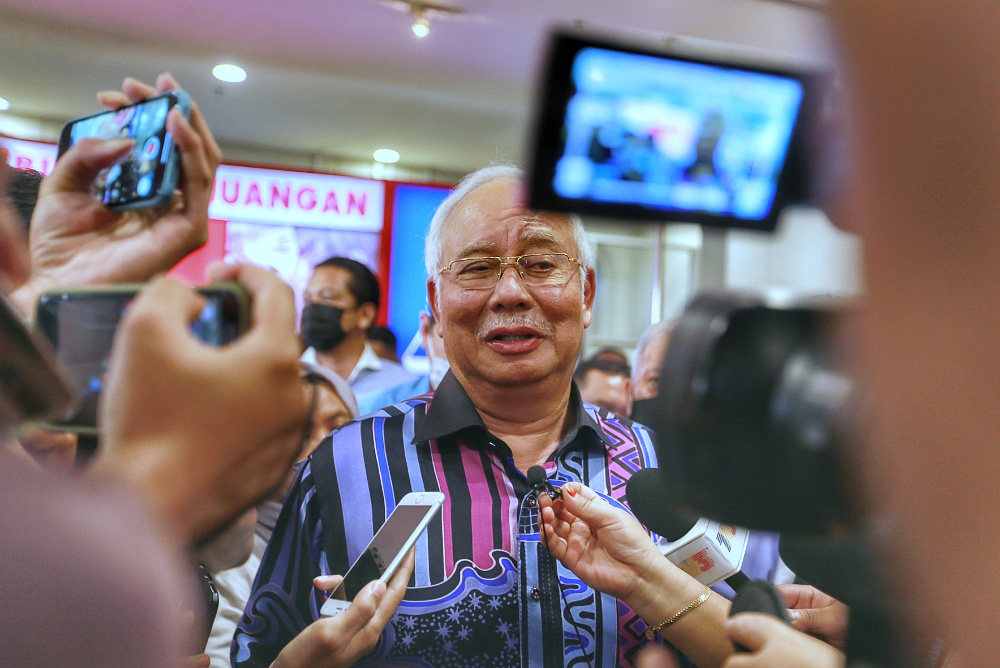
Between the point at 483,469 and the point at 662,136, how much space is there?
96 cm

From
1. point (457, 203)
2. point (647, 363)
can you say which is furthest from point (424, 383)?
point (457, 203)

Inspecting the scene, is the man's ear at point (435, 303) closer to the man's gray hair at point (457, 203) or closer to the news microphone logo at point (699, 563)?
the man's gray hair at point (457, 203)

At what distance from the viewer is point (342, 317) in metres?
3.19

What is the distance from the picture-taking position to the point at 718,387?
15.6 inches

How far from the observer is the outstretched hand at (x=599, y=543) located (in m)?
1.02

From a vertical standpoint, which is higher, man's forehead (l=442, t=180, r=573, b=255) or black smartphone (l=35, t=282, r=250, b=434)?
man's forehead (l=442, t=180, r=573, b=255)

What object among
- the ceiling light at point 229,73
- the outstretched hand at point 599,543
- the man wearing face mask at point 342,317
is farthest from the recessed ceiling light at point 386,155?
the outstretched hand at point 599,543

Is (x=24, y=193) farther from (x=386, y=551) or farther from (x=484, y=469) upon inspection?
(x=484, y=469)

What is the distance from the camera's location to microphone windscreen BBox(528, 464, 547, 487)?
1.23 meters

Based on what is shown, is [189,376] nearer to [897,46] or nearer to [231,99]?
[897,46]

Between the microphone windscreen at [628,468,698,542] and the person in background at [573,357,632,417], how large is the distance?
2188mm

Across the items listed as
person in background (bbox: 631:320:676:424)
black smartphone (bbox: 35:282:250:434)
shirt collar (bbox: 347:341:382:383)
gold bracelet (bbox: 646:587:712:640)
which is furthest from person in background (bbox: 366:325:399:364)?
black smartphone (bbox: 35:282:250:434)

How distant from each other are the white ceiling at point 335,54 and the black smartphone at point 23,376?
89.8 inches

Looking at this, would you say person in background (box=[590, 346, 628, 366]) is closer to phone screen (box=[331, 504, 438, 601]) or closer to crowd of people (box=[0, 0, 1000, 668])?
crowd of people (box=[0, 0, 1000, 668])
